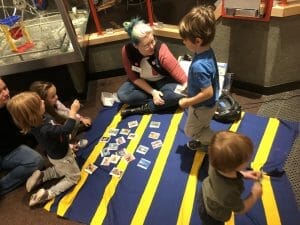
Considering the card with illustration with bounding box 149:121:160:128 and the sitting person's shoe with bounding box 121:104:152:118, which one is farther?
the sitting person's shoe with bounding box 121:104:152:118

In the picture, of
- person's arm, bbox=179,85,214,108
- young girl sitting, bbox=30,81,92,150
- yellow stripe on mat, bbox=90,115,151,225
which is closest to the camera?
person's arm, bbox=179,85,214,108

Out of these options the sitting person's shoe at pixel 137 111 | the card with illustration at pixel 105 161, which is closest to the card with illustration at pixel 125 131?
the sitting person's shoe at pixel 137 111

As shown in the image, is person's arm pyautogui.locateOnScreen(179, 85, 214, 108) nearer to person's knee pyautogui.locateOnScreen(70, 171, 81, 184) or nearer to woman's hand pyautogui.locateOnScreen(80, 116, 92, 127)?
person's knee pyautogui.locateOnScreen(70, 171, 81, 184)

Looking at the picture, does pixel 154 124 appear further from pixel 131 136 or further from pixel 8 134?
pixel 8 134

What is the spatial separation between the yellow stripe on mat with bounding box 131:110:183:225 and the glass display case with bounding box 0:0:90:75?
0.89 m

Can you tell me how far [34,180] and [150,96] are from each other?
107cm

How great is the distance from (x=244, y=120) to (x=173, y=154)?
0.59m

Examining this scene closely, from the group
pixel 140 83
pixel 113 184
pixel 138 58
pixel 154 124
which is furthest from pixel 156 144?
pixel 138 58

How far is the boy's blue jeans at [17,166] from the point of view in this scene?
211 centimetres

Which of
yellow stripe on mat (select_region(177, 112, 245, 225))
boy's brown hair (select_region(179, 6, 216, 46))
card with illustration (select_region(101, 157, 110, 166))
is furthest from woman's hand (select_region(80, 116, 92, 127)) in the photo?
boy's brown hair (select_region(179, 6, 216, 46))

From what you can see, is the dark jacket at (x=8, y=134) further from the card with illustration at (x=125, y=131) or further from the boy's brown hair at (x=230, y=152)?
the boy's brown hair at (x=230, y=152)

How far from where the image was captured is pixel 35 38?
241 cm

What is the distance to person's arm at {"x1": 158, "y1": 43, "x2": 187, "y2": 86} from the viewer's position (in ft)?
7.55

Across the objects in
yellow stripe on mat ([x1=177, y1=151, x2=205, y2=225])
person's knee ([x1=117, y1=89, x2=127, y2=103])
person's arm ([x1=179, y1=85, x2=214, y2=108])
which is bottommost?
yellow stripe on mat ([x1=177, y1=151, x2=205, y2=225])
